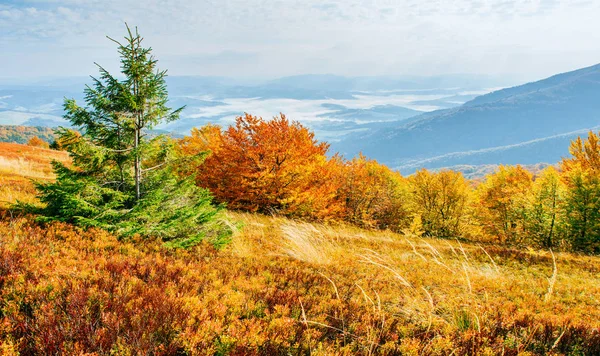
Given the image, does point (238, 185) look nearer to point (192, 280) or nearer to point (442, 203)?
point (192, 280)

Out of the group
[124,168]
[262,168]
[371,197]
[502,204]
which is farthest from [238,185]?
[502,204]

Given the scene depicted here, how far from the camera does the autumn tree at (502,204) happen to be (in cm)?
4112

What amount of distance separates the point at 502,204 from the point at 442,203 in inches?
328

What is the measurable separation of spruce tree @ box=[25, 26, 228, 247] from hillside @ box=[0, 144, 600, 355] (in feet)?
2.01

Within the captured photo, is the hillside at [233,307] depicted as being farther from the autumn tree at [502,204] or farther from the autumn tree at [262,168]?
→ the autumn tree at [502,204]

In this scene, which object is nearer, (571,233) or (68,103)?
(68,103)

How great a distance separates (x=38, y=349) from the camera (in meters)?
3.33

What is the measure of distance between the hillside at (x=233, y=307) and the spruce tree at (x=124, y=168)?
2.01 ft

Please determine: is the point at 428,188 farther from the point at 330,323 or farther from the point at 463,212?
the point at 330,323

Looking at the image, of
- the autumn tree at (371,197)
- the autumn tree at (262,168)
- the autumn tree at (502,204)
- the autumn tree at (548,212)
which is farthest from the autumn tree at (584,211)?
the autumn tree at (262,168)

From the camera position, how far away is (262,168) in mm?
22609

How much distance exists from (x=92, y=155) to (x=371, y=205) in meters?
37.7

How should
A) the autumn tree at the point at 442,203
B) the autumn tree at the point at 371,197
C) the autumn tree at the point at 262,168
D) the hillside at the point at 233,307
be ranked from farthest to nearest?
1. the autumn tree at the point at 442,203
2. the autumn tree at the point at 371,197
3. the autumn tree at the point at 262,168
4. the hillside at the point at 233,307

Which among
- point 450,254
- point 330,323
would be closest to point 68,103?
point 330,323
